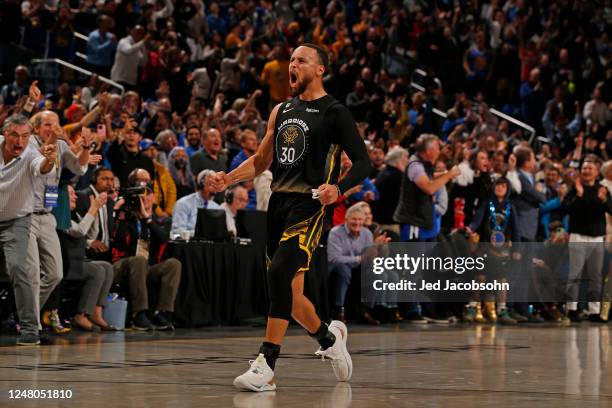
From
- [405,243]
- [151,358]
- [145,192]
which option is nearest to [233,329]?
[145,192]

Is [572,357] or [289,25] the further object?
[289,25]

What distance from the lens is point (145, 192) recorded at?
12.2 metres

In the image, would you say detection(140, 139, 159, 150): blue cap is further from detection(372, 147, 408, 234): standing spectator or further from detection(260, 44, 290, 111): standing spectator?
detection(260, 44, 290, 111): standing spectator

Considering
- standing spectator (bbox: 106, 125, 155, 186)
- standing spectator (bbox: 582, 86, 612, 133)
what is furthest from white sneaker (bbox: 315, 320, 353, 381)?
standing spectator (bbox: 582, 86, 612, 133)

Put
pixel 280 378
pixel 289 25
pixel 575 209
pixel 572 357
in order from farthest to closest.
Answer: pixel 289 25 < pixel 575 209 < pixel 572 357 < pixel 280 378

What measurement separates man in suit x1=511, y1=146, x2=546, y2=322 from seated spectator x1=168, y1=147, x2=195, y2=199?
439 centimetres

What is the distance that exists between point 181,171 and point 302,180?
742 centimetres

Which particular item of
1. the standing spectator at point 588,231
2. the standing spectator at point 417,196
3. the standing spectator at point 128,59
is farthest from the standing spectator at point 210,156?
the standing spectator at point 588,231

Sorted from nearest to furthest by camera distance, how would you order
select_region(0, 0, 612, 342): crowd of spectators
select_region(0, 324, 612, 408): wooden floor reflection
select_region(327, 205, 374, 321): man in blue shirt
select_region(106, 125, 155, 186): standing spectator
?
1. select_region(0, 324, 612, 408): wooden floor reflection
2. select_region(0, 0, 612, 342): crowd of spectators
3. select_region(106, 125, 155, 186): standing spectator
4. select_region(327, 205, 374, 321): man in blue shirt

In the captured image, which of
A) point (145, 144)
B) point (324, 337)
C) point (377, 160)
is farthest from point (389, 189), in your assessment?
point (324, 337)

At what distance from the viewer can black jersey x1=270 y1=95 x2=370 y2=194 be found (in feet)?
22.8

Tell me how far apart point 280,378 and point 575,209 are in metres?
9.38

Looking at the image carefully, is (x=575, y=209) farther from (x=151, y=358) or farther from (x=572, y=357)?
(x=151, y=358)

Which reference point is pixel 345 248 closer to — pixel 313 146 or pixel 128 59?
pixel 128 59
